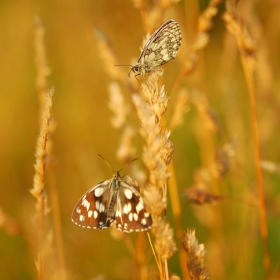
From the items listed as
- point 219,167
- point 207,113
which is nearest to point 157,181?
point 219,167

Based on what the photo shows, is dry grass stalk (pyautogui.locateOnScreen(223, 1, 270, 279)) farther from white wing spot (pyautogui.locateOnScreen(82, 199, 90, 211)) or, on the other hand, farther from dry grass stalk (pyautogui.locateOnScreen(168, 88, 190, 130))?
white wing spot (pyautogui.locateOnScreen(82, 199, 90, 211))

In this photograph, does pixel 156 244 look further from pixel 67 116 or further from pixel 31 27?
pixel 31 27

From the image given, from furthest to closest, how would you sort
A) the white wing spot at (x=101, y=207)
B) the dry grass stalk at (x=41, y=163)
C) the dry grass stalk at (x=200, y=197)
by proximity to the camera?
the dry grass stalk at (x=200, y=197) < the white wing spot at (x=101, y=207) < the dry grass stalk at (x=41, y=163)

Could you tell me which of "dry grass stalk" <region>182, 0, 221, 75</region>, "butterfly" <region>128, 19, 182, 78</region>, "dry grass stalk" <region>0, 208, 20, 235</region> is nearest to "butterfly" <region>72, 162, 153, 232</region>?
"dry grass stalk" <region>0, 208, 20, 235</region>

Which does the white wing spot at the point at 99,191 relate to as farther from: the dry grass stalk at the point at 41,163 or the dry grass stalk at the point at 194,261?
the dry grass stalk at the point at 194,261

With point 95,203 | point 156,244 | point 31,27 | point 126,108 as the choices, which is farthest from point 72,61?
point 156,244

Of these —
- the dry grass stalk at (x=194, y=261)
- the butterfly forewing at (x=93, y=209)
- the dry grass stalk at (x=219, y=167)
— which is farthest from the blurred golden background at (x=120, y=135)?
the dry grass stalk at (x=194, y=261)

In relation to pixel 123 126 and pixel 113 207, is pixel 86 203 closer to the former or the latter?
pixel 113 207
